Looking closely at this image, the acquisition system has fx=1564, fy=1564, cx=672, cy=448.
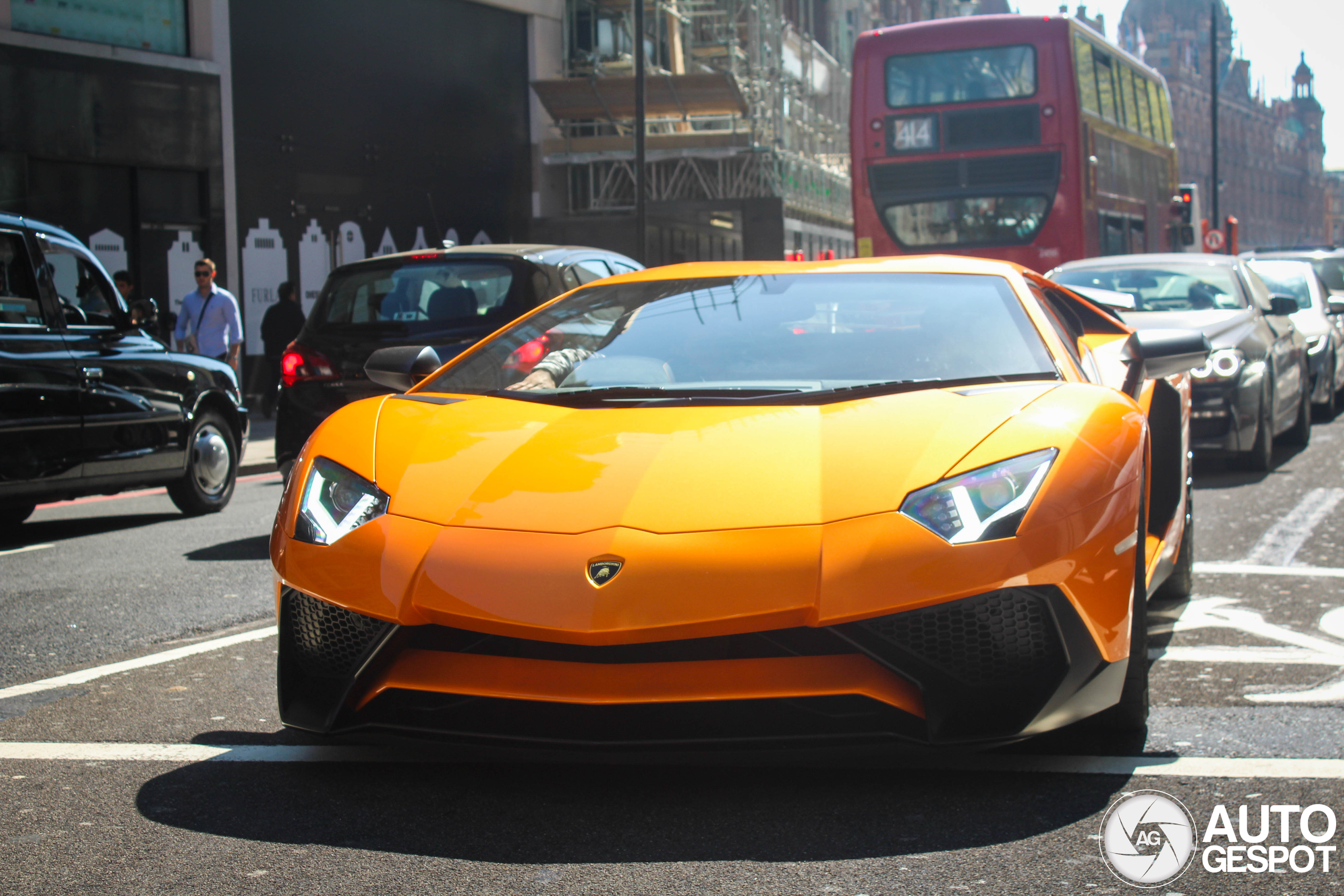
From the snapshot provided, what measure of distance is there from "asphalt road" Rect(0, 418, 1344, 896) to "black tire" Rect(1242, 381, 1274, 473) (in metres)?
5.58

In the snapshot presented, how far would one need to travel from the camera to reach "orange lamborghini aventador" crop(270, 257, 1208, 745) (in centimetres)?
322

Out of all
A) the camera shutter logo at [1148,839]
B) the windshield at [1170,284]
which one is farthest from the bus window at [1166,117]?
the camera shutter logo at [1148,839]

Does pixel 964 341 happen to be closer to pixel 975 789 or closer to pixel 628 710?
pixel 975 789

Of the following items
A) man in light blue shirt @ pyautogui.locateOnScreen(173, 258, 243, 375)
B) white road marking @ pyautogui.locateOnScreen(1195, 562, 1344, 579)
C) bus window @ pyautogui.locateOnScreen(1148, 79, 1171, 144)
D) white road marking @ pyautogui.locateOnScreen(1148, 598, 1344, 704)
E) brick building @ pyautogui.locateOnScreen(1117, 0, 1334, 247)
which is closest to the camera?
white road marking @ pyautogui.locateOnScreen(1148, 598, 1344, 704)

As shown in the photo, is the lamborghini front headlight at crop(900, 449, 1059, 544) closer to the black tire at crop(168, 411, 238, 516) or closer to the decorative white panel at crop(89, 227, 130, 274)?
the black tire at crop(168, 411, 238, 516)

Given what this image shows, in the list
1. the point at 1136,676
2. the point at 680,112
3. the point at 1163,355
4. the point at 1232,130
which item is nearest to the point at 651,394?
the point at 1136,676

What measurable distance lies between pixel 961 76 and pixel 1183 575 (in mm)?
11480

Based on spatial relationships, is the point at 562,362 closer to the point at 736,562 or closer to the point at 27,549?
the point at 736,562

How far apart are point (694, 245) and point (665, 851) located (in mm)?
31833

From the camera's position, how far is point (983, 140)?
53.9 ft

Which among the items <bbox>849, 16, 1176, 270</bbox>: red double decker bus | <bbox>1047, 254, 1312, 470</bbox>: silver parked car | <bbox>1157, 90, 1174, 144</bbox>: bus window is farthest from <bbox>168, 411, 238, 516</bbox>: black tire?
<bbox>1157, 90, 1174, 144</bbox>: bus window

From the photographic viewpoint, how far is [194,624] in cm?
603

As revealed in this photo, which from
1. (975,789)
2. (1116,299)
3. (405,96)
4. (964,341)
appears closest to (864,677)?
(975,789)

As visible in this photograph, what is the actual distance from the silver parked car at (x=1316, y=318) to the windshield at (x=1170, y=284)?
8.74 ft
